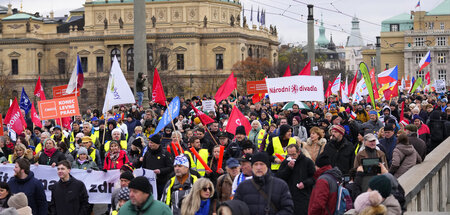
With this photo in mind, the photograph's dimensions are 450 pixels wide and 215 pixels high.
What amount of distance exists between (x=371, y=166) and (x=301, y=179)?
1.17 meters

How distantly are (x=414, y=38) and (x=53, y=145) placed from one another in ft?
420

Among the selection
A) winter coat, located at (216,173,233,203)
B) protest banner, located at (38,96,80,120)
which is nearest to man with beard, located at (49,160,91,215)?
winter coat, located at (216,173,233,203)

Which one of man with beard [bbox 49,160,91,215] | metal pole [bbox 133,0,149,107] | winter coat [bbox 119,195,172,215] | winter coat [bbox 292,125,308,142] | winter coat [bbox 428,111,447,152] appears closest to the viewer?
winter coat [bbox 119,195,172,215]

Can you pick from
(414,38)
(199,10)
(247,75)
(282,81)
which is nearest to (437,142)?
(282,81)

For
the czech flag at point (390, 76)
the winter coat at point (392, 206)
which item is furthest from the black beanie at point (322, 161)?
the czech flag at point (390, 76)

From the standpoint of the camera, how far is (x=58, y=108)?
19062 millimetres

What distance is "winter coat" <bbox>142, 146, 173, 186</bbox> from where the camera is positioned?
12.4 metres

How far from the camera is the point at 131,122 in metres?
20.8

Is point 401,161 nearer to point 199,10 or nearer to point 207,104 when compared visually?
point 207,104

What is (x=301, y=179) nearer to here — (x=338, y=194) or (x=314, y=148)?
(x=338, y=194)

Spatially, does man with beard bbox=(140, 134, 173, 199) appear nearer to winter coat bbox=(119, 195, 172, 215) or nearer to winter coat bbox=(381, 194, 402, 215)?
winter coat bbox=(119, 195, 172, 215)

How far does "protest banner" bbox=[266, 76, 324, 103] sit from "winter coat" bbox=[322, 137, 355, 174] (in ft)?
24.1

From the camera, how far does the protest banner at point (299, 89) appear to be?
64.5 ft

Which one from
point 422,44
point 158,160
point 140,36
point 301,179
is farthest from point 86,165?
point 422,44
